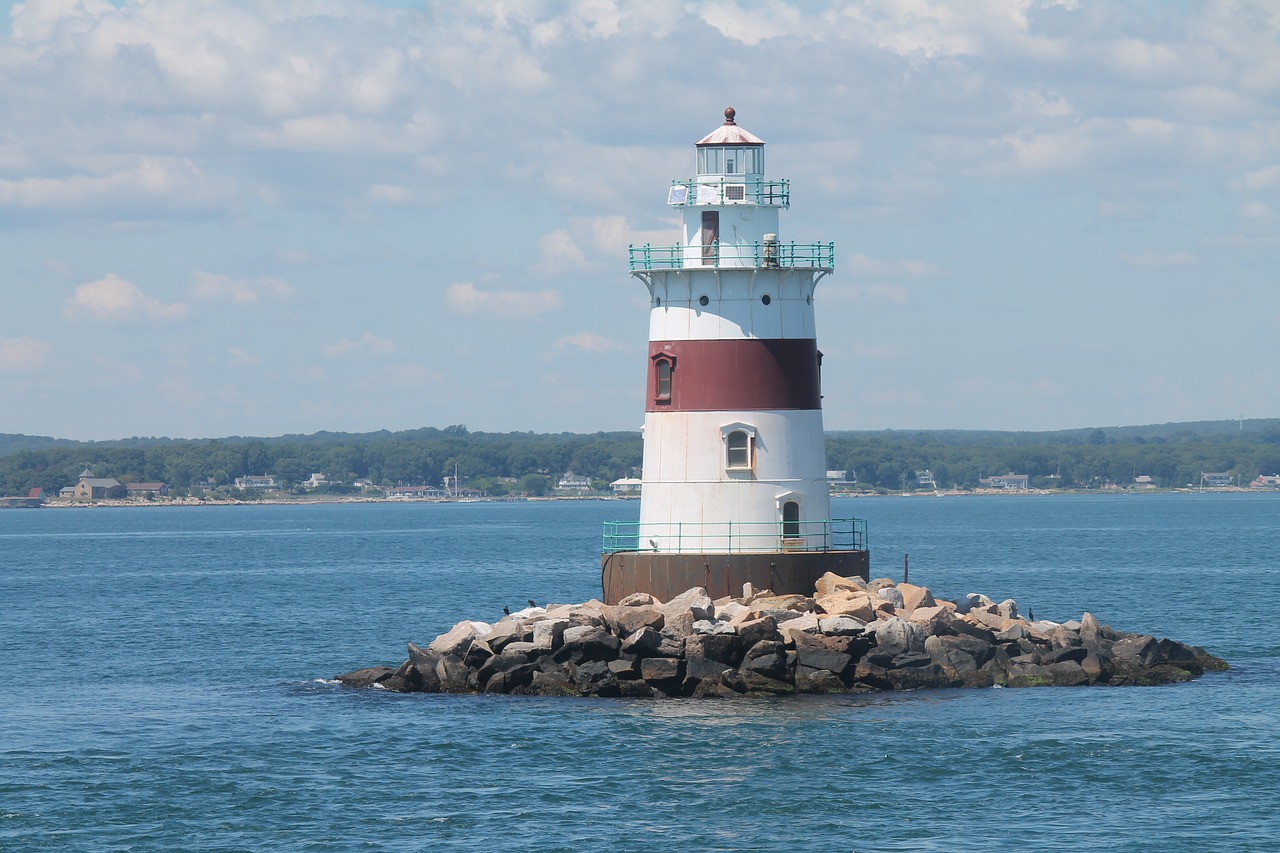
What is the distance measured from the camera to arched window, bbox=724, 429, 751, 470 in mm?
38469

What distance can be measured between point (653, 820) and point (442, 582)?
50287 millimetres

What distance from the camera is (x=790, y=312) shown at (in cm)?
3875

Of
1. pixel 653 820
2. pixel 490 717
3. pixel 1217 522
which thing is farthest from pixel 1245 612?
pixel 1217 522

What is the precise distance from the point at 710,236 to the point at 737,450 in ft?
14.3

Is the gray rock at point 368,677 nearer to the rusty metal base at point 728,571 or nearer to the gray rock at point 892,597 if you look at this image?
the rusty metal base at point 728,571

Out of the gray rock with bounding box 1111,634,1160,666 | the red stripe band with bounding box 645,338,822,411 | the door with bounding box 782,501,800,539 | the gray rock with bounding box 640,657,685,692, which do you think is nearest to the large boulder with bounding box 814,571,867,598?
the door with bounding box 782,501,800,539

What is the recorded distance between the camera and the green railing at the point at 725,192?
38688mm

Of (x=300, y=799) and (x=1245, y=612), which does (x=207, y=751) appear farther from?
(x=1245, y=612)

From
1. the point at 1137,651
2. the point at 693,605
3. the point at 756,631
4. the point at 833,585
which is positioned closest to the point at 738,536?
the point at 833,585

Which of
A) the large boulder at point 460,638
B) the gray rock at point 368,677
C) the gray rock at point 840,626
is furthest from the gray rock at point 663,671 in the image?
the gray rock at point 368,677

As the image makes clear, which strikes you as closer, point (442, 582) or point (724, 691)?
point (724, 691)

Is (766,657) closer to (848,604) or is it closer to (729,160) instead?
(848,604)

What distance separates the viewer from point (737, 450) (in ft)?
126

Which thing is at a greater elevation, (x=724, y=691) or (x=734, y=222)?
(x=734, y=222)
